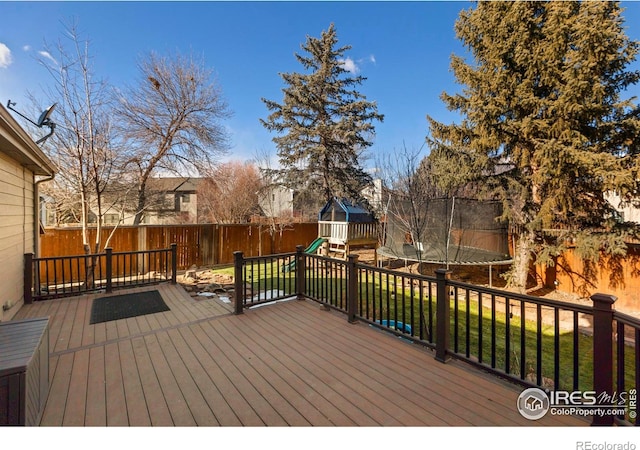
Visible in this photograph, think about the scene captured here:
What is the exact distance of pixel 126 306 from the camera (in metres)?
4.55

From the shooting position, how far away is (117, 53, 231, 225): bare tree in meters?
9.87

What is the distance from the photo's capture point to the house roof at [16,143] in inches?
110

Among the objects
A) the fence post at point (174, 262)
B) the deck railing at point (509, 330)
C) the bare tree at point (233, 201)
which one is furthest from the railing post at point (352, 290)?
the bare tree at point (233, 201)

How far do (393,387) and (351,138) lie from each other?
33.6 ft

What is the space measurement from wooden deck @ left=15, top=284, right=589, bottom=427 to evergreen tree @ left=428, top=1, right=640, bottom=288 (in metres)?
5.78

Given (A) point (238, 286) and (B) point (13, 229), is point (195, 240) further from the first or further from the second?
(A) point (238, 286)

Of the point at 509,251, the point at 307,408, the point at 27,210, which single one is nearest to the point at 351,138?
the point at 509,251

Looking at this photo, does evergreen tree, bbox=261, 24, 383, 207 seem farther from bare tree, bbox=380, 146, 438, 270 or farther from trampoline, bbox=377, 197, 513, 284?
bare tree, bbox=380, 146, 438, 270

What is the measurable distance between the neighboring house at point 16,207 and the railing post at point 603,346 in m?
5.13

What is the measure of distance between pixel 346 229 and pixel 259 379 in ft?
25.0

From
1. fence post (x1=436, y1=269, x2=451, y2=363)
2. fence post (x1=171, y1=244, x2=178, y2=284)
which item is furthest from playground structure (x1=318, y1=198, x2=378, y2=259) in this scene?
fence post (x1=436, y1=269, x2=451, y2=363)

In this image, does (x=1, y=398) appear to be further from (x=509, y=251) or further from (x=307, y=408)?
(x=509, y=251)

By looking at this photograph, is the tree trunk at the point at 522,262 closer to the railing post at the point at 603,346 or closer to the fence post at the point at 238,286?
the railing post at the point at 603,346

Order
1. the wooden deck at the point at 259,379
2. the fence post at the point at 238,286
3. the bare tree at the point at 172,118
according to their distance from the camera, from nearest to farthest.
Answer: the wooden deck at the point at 259,379 < the fence post at the point at 238,286 < the bare tree at the point at 172,118
